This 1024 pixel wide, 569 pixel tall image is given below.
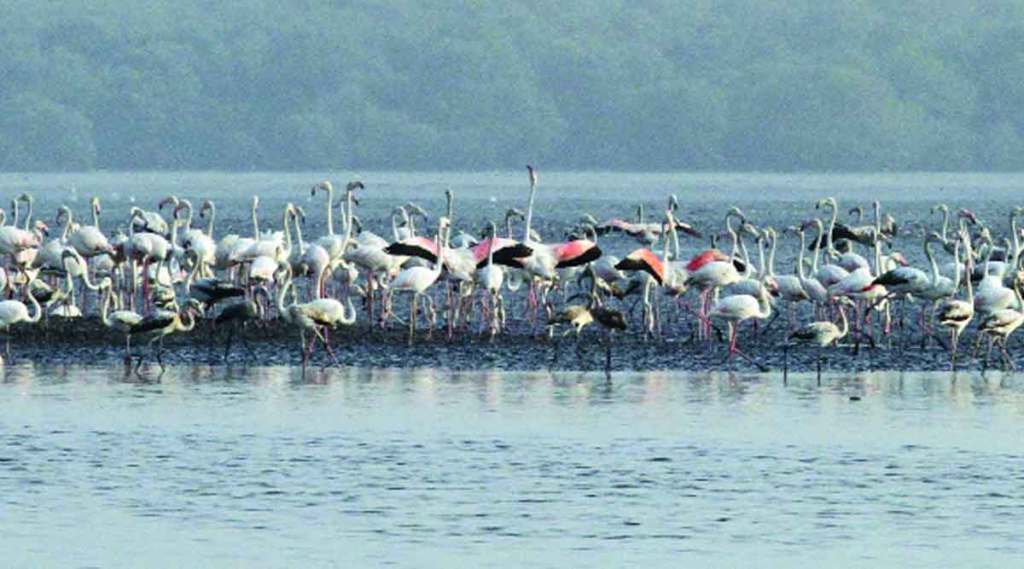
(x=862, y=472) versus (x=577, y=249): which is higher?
(x=577, y=249)

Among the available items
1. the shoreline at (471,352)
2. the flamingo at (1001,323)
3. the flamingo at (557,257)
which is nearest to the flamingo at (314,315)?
the shoreline at (471,352)

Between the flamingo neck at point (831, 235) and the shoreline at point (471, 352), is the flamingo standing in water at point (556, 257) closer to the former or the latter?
the shoreline at point (471, 352)

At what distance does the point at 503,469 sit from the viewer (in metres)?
20.1

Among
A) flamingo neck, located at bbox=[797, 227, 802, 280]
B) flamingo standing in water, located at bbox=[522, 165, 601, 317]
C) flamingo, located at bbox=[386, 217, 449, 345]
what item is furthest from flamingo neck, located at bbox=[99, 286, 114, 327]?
flamingo neck, located at bbox=[797, 227, 802, 280]

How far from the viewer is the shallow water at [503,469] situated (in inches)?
659

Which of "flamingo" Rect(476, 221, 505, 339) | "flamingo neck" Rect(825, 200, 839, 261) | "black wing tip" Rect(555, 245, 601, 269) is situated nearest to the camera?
"flamingo" Rect(476, 221, 505, 339)

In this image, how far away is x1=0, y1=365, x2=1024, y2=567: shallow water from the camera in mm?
16734

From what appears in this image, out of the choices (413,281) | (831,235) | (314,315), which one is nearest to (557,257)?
(413,281)

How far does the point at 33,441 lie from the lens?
70.5 feet

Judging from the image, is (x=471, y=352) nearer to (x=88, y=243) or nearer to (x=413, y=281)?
(x=413, y=281)

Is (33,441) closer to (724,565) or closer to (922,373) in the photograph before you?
(724,565)

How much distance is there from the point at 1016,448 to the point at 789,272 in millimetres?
23692

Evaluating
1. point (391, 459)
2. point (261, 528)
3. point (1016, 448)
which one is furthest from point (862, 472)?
point (261, 528)

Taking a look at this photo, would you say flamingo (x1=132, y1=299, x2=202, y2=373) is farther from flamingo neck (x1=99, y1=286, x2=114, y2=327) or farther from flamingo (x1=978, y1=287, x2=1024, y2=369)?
flamingo (x1=978, y1=287, x2=1024, y2=369)
